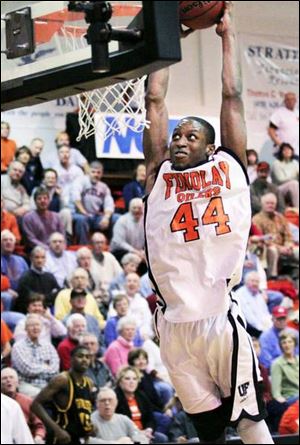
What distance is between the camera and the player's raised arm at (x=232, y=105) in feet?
19.4

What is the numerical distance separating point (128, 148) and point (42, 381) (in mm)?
5401

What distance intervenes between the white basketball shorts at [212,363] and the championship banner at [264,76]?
37.7 ft

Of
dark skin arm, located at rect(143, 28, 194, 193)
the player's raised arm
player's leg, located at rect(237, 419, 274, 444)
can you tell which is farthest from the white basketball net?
player's leg, located at rect(237, 419, 274, 444)

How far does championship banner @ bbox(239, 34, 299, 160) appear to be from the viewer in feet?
57.3

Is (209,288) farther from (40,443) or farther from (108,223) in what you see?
(108,223)

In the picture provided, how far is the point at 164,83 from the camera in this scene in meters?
6.30

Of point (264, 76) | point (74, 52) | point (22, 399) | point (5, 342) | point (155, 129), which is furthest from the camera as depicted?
point (264, 76)

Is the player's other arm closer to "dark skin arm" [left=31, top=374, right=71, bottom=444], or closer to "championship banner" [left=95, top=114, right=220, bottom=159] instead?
"dark skin arm" [left=31, top=374, right=71, bottom=444]

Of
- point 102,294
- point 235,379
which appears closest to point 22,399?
point 102,294

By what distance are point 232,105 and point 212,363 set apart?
139cm

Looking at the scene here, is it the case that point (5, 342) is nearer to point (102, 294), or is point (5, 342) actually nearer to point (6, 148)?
point (102, 294)

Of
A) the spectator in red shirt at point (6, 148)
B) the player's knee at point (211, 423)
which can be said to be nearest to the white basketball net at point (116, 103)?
the player's knee at point (211, 423)

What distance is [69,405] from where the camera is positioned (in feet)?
34.2

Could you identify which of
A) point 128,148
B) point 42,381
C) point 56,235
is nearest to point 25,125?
point 128,148
